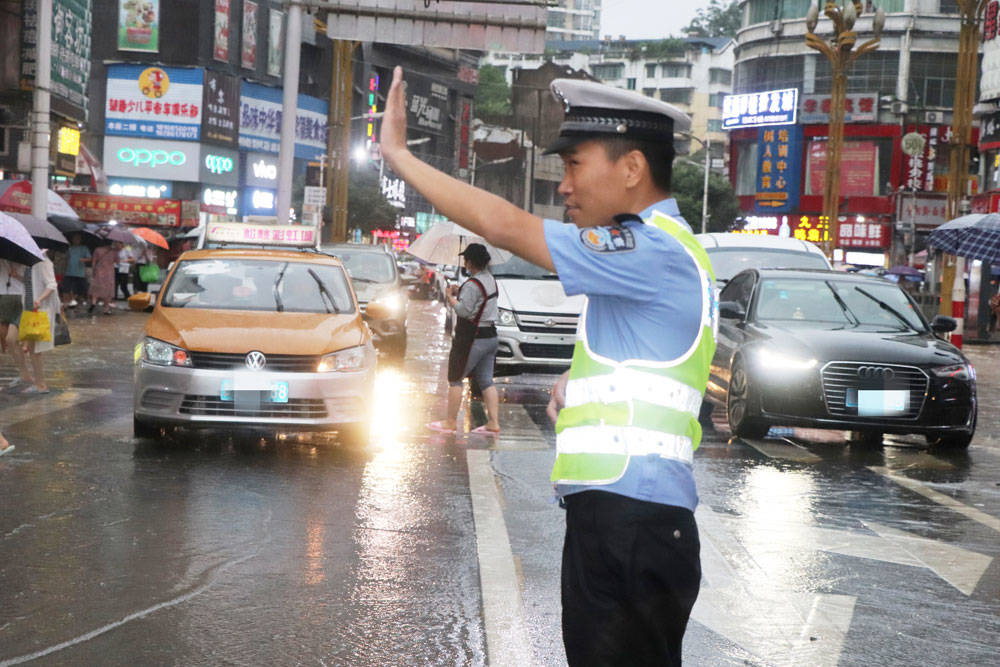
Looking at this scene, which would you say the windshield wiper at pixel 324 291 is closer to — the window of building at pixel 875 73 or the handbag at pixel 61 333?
the handbag at pixel 61 333

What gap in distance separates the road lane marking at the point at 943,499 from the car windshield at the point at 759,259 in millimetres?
6546

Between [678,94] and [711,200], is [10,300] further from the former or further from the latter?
[678,94]

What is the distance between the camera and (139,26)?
61.4 metres

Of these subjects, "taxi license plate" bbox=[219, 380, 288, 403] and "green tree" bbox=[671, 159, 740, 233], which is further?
"green tree" bbox=[671, 159, 740, 233]

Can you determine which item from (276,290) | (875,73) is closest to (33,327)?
(276,290)

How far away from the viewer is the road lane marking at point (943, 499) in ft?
29.3

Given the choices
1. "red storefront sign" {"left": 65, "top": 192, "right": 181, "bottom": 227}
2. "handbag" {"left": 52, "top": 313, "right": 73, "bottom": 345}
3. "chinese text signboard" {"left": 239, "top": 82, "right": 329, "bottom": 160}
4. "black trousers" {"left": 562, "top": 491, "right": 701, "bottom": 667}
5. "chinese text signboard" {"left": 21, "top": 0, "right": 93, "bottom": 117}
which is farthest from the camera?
"chinese text signboard" {"left": 239, "top": 82, "right": 329, "bottom": 160}

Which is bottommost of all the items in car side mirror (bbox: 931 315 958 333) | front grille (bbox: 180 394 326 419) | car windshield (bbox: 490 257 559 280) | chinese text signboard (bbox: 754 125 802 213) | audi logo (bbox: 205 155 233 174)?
front grille (bbox: 180 394 326 419)

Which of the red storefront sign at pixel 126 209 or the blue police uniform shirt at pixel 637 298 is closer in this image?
the blue police uniform shirt at pixel 637 298

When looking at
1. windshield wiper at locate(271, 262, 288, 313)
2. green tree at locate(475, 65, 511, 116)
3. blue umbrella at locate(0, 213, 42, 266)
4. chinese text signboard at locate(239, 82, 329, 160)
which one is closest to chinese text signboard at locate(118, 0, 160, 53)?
chinese text signboard at locate(239, 82, 329, 160)

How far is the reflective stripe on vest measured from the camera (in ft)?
9.58

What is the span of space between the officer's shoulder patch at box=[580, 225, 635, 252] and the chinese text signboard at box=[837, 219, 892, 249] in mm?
68360

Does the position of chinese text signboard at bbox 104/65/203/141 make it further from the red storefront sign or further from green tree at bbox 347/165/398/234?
green tree at bbox 347/165/398/234

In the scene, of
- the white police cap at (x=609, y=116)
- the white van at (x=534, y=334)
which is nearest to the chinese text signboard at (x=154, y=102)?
the white van at (x=534, y=334)
